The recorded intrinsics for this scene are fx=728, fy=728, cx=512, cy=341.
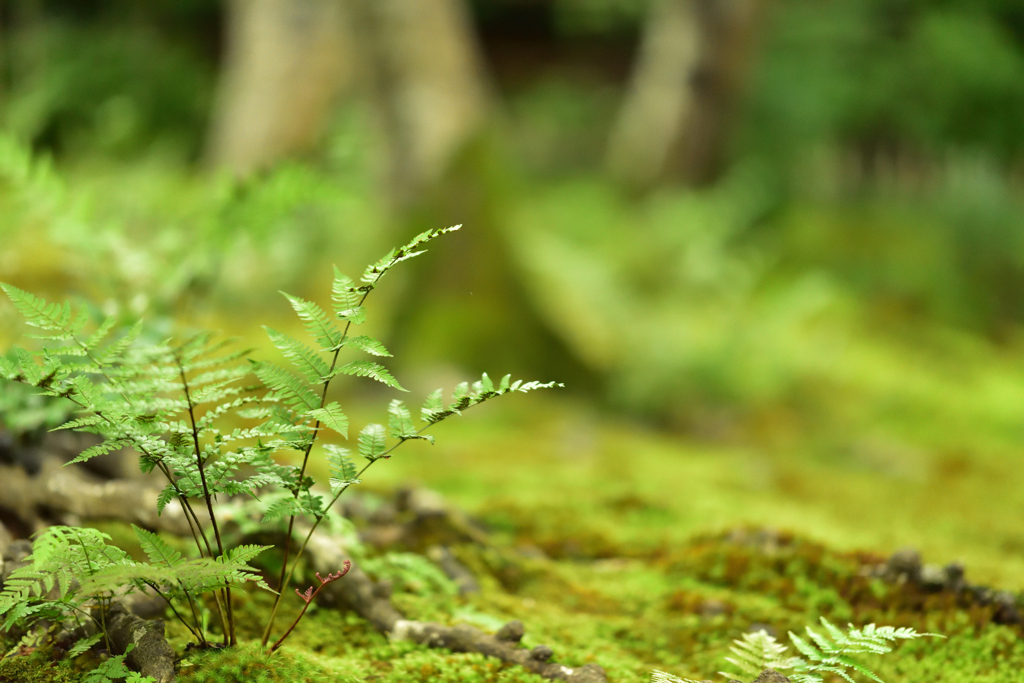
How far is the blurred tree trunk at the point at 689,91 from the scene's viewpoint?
30.0ft

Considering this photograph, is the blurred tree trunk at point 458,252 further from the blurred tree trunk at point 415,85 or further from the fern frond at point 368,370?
the fern frond at point 368,370

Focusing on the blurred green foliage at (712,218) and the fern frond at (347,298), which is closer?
the fern frond at (347,298)

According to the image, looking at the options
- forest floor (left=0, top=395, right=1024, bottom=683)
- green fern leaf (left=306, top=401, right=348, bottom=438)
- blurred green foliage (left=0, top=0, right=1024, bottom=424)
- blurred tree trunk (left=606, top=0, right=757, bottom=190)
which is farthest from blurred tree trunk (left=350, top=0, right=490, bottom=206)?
green fern leaf (left=306, top=401, right=348, bottom=438)

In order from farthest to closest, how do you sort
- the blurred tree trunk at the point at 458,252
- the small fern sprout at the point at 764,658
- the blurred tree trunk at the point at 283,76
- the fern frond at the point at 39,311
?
the blurred tree trunk at the point at 283,76
the blurred tree trunk at the point at 458,252
the small fern sprout at the point at 764,658
the fern frond at the point at 39,311

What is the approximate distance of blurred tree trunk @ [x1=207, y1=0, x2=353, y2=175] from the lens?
9.66m

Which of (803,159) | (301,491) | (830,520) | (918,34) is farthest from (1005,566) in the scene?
(803,159)

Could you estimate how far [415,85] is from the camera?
269 inches

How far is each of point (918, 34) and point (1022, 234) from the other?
305cm

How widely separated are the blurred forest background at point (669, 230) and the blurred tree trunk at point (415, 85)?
0.03 metres

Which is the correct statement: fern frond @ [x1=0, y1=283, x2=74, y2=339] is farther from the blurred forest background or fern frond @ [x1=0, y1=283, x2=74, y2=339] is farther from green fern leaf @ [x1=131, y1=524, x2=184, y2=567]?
the blurred forest background

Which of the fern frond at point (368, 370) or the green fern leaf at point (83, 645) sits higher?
the fern frond at point (368, 370)

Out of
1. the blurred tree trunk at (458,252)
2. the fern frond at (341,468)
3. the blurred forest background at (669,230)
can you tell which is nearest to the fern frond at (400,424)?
the fern frond at (341,468)

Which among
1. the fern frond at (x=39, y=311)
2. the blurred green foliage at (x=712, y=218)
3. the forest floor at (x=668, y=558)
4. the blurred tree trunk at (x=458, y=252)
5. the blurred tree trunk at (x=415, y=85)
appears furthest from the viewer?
the blurred tree trunk at (x=415, y=85)

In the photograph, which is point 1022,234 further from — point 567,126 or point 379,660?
point 567,126
